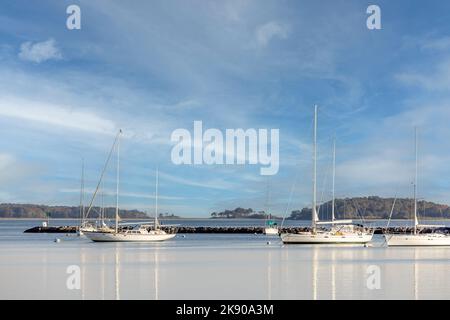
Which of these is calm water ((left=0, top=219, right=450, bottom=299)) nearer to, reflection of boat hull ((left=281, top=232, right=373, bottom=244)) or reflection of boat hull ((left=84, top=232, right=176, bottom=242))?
reflection of boat hull ((left=281, top=232, right=373, bottom=244))

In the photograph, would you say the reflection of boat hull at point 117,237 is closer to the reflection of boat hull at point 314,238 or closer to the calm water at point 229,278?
the reflection of boat hull at point 314,238

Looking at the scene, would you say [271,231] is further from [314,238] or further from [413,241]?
[413,241]

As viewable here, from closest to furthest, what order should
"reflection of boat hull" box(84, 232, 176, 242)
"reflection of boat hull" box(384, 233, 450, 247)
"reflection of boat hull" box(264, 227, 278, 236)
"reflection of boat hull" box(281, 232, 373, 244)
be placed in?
"reflection of boat hull" box(384, 233, 450, 247) < "reflection of boat hull" box(281, 232, 373, 244) < "reflection of boat hull" box(84, 232, 176, 242) < "reflection of boat hull" box(264, 227, 278, 236)

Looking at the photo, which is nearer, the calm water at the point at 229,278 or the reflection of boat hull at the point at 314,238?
the calm water at the point at 229,278

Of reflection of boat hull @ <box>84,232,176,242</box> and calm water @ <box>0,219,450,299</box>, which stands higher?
calm water @ <box>0,219,450,299</box>

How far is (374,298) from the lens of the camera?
26.0m

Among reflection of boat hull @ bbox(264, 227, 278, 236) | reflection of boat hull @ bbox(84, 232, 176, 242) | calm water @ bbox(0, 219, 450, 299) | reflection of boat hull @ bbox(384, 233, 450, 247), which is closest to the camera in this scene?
calm water @ bbox(0, 219, 450, 299)

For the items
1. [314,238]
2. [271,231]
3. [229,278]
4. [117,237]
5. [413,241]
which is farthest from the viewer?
[271,231]

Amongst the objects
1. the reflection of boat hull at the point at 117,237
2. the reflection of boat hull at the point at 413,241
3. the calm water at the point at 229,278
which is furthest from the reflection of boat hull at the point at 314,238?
the calm water at the point at 229,278

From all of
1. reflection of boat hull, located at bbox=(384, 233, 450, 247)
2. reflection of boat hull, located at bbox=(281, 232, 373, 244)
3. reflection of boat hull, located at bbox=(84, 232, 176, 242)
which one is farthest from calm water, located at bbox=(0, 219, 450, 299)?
reflection of boat hull, located at bbox=(84, 232, 176, 242)

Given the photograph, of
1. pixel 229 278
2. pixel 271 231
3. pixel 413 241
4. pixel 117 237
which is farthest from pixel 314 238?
pixel 271 231
